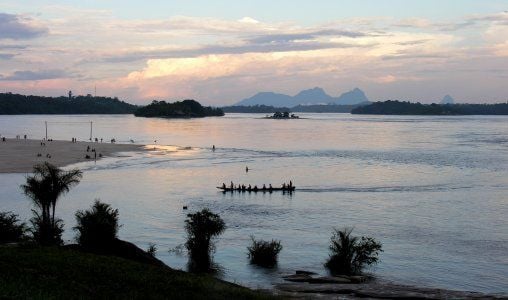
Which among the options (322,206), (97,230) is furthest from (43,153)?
(97,230)

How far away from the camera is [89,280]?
1062 inches

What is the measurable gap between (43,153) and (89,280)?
124 m

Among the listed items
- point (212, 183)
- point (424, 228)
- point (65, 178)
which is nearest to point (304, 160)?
point (212, 183)

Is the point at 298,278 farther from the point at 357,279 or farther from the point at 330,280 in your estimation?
the point at 357,279

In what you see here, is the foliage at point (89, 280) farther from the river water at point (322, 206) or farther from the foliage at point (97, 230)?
the river water at point (322, 206)

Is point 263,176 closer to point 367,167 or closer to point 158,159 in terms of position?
point 367,167

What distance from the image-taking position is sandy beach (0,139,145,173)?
11756cm

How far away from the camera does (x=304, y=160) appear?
141125 millimetres

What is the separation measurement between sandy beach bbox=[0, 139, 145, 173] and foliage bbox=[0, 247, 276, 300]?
269 ft

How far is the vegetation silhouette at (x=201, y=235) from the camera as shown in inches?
1772

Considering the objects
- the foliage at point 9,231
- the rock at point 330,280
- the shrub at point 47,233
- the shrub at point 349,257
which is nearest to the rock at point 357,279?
the rock at point 330,280

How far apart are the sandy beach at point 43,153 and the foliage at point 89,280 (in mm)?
82100

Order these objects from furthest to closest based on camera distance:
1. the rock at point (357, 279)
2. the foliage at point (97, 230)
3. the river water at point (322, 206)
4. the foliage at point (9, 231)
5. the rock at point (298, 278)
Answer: the river water at point (322, 206) < the foliage at point (9, 231) < the rock at point (298, 278) < the rock at point (357, 279) < the foliage at point (97, 230)

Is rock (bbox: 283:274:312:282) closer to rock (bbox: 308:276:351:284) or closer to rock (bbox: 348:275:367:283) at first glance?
rock (bbox: 308:276:351:284)
